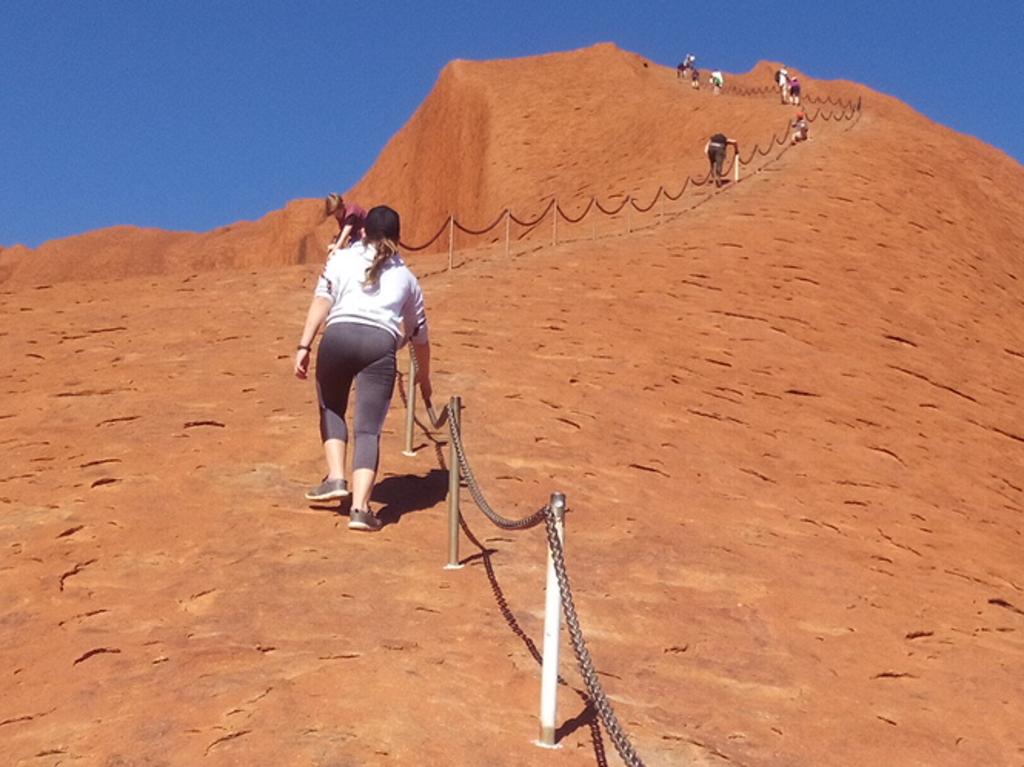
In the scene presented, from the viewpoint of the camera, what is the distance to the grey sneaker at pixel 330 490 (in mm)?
6012

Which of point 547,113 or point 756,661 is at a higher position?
point 547,113

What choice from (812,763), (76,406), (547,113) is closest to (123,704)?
(812,763)

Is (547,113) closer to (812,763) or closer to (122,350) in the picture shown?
(122,350)

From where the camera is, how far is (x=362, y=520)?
582 cm

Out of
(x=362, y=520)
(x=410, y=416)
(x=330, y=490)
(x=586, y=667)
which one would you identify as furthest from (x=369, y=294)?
(x=586, y=667)

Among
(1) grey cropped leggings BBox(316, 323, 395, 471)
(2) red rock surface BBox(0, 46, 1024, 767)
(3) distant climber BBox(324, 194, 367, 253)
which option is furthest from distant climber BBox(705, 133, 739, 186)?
(1) grey cropped leggings BBox(316, 323, 395, 471)

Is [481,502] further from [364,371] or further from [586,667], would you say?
[586,667]

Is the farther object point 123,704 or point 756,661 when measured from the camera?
point 756,661

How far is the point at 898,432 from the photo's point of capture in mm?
10531

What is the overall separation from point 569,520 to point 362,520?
1.46 meters

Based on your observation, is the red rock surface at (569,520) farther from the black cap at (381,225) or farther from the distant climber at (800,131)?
the distant climber at (800,131)

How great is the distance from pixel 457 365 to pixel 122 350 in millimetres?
3223

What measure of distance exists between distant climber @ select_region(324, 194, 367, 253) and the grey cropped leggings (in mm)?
4559

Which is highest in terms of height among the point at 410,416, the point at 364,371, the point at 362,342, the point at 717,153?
the point at 717,153
